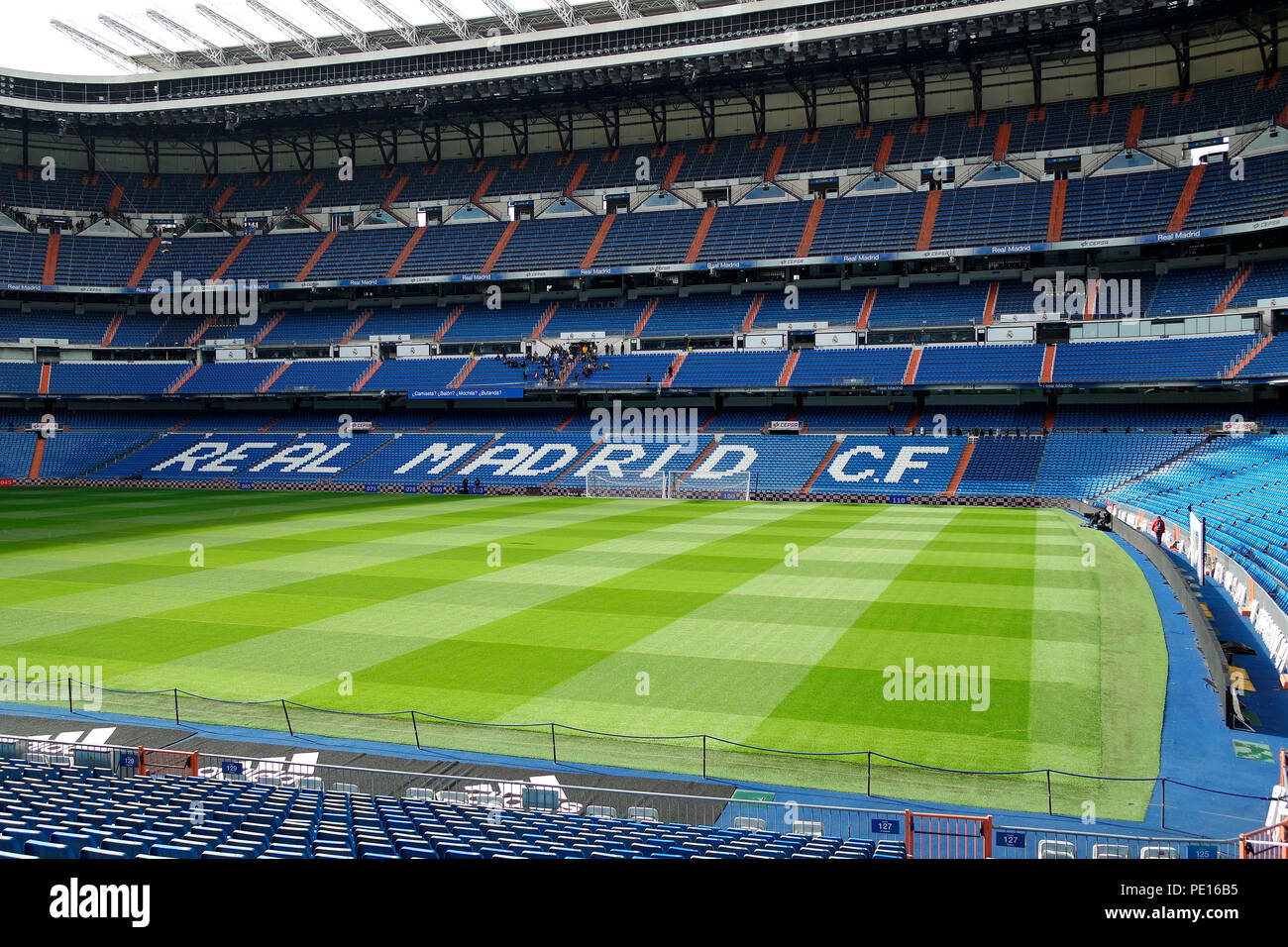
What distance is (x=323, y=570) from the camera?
28.6 meters

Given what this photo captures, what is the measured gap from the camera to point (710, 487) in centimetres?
5647

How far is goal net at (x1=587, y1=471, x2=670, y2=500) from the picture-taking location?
57188 mm

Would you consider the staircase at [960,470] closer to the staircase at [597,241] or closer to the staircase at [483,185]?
the staircase at [597,241]

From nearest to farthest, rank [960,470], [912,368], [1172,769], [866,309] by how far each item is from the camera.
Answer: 1. [1172,769]
2. [960,470]
3. [912,368]
4. [866,309]

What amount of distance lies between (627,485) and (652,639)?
125ft

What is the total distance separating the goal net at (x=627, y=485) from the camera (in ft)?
188

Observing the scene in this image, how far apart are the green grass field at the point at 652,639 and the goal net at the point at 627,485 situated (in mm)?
19274

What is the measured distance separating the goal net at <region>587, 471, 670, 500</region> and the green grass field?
1927 cm

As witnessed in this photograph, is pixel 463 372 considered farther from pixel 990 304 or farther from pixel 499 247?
pixel 990 304

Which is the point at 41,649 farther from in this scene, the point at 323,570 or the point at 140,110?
the point at 140,110

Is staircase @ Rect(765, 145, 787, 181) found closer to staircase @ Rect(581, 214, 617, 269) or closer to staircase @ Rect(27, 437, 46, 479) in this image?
staircase @ Rect(581, 214, 617, 269)

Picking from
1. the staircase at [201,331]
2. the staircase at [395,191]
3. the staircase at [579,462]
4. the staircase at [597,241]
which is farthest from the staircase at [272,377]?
the staircase at [579,462]

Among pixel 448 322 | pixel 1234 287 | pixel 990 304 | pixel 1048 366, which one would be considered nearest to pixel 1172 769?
pixel 1048 366
